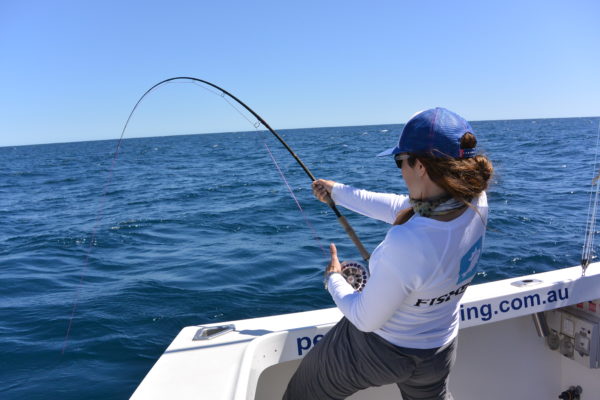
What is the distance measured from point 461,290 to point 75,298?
14.3 feet

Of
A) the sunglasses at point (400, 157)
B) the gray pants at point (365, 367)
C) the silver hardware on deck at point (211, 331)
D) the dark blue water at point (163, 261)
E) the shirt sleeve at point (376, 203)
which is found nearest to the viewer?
the sunglasses at point (400, 157)

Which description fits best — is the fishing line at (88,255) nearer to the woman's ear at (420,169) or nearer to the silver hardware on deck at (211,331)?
the silver hardware on deck at (211,331)

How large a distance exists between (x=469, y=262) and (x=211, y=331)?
124 centimetres

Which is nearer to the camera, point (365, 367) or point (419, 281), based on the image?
point (419, 281)

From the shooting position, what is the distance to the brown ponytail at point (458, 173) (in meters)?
1.15

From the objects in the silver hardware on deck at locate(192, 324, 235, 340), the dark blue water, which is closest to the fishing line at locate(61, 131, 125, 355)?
the dark blue water

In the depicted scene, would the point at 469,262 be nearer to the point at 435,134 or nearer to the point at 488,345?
the point at 435,134

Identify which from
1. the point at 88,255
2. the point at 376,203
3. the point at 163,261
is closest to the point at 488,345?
the point at 376,203

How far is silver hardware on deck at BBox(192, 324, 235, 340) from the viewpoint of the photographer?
1964mm

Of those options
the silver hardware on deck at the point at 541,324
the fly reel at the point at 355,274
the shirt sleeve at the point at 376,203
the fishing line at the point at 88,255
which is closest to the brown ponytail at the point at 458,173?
the shirt sleeve at the point at 376,203

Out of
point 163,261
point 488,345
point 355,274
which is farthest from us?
point 163,261

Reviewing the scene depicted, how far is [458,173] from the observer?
117 centimetres

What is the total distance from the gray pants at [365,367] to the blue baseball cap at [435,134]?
0.57 m

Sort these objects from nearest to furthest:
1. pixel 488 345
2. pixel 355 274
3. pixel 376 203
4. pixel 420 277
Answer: pixel 420 277
pixel 376 203
pixel 355 274
pixel 488 345
